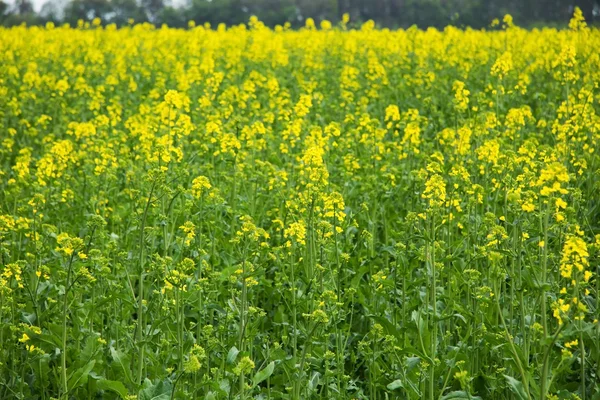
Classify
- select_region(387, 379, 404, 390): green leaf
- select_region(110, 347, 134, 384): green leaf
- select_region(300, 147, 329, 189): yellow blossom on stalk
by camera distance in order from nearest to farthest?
select_region(387, 379, 404, 390): green leaf → select_region(110, 347, 134, 384): green leaf → select_region(300, 147, 329, 189): yellow blossom on stalk

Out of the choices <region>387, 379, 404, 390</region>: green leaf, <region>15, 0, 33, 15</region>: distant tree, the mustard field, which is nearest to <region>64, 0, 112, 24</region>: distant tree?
<region>15, 0, 33, 15</region>: distant tree

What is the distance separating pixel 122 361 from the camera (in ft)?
13.7

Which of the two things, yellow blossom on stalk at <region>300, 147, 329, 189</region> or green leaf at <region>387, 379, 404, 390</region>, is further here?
yellow blossom on stalk at <region>300, 147, 329, 189</region>

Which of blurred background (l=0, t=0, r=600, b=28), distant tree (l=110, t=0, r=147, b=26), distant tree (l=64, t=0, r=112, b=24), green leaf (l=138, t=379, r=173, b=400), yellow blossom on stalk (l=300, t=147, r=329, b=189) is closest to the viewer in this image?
green leaf (l=138, t=379, r=173, b=400)

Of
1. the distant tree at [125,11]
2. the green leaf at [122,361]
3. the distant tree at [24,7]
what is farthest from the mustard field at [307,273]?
the distant tree at [125,11]

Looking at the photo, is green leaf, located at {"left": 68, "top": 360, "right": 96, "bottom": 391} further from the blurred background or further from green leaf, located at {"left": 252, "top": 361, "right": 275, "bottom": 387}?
the blurred background

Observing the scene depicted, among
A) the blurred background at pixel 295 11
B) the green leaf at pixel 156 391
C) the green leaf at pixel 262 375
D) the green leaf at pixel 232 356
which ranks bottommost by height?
the green leaf at pixel 156 391

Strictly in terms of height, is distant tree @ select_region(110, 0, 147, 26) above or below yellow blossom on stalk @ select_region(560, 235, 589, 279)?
above

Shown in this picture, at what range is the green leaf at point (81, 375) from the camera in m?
4.04

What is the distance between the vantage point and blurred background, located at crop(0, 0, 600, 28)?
96.5 ft

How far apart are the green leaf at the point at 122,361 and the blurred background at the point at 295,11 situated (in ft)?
82.8

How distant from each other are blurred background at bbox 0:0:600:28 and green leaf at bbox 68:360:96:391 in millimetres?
25429

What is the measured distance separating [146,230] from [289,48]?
10.3 metres

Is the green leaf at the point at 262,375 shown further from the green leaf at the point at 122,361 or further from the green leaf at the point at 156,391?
the green leaf at the point at 122,361
